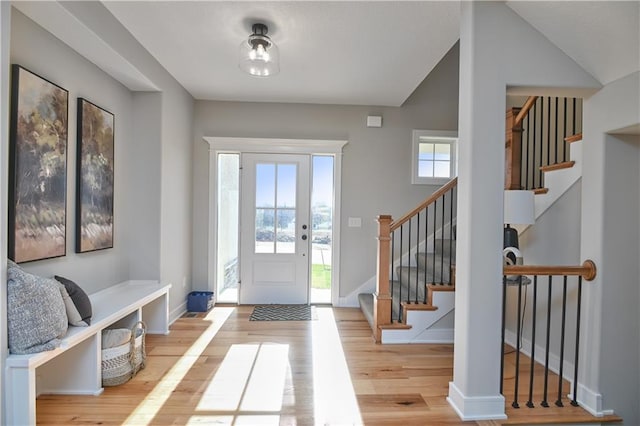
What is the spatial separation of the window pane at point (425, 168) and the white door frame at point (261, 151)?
40.7 inches

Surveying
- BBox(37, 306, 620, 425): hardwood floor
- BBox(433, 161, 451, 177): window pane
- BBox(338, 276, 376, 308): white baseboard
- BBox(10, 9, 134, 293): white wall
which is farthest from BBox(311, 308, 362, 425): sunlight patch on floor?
BBox(433, 161, 451, 177): window pane

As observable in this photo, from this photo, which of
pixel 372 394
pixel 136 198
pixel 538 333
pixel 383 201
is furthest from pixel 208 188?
pixel 538 333

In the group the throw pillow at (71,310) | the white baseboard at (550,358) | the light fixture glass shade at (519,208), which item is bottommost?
the white baseboard at (550,358)

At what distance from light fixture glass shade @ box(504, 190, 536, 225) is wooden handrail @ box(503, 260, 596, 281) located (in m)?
0.49

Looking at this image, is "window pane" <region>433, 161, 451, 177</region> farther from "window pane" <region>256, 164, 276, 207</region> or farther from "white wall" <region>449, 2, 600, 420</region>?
"white wall" <region>449, 2, 600, 420</region>

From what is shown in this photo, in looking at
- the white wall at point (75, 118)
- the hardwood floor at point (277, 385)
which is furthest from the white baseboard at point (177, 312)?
the white wall at point (75, 118)

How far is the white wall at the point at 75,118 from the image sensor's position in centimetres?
204

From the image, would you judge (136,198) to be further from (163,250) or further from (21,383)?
(21,383)

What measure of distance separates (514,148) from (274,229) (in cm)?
283

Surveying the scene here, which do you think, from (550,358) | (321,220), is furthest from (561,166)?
(321,220)

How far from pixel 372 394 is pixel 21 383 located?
1.96 metres

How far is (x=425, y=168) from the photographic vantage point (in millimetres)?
4309

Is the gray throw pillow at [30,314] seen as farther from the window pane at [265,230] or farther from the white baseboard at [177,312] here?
the window pane at [265,230]

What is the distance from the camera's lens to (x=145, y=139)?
3221mm
